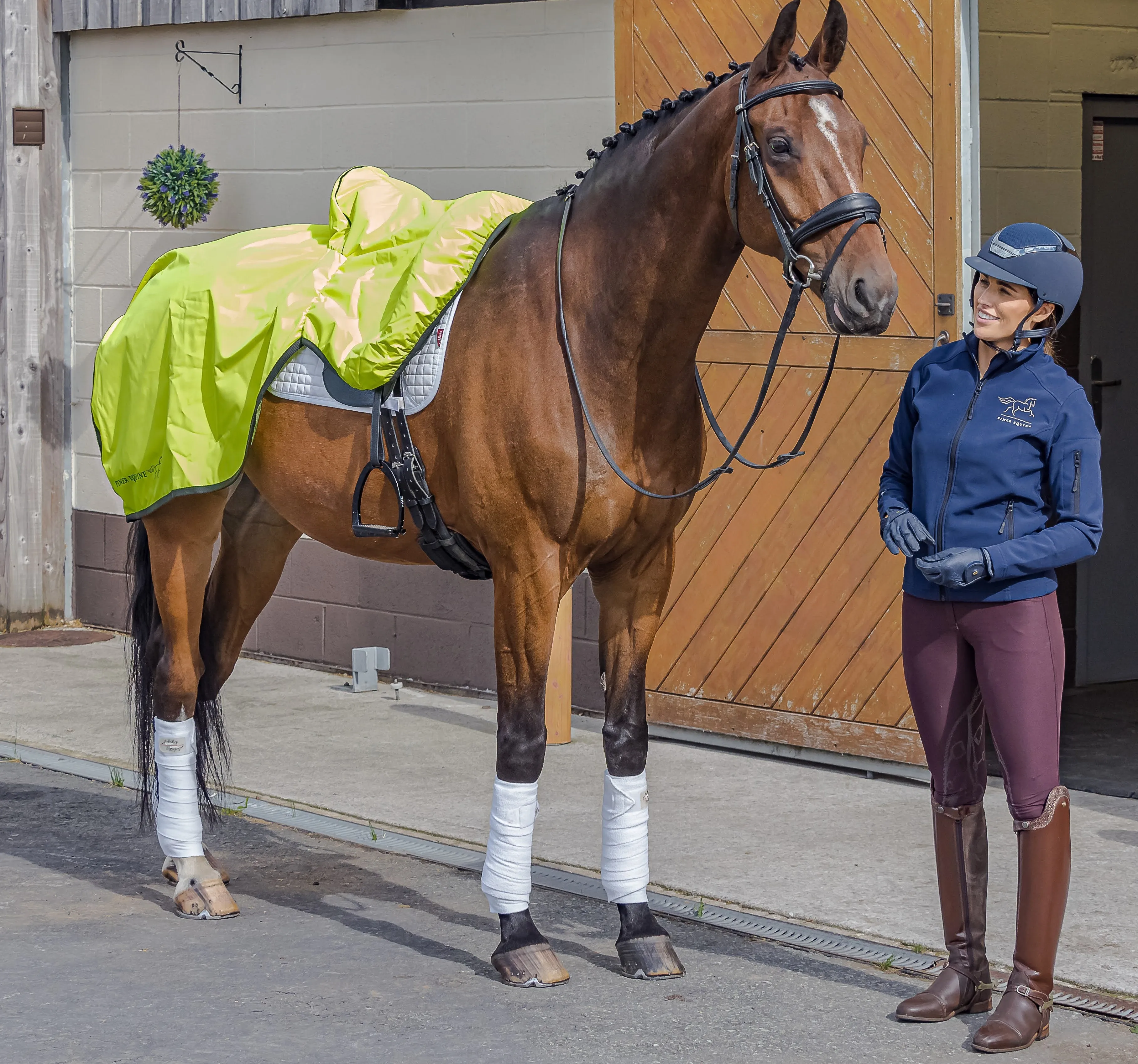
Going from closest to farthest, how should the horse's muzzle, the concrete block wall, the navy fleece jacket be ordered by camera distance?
the horse's muzzle
the navy fleece jacket
the concrete block wall

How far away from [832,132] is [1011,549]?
99 centimetres

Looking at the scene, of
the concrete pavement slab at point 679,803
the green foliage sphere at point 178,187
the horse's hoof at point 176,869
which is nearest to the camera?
the concrete pavement slab at point 679,803

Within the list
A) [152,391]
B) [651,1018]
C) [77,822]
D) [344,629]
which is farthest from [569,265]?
[344,629]

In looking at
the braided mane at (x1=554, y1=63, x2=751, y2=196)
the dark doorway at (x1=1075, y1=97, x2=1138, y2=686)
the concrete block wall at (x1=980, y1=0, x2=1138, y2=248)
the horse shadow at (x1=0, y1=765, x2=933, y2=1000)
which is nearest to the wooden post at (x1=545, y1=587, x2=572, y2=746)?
the horse shadow at (x1=0, y1=765, x2=933, y2=1000)

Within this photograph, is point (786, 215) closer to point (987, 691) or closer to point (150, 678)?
point (987, 691)

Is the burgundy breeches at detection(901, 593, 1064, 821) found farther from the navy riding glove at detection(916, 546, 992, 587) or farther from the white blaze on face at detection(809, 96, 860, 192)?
the white blaze on face at detection(809, 96, 860, 192)

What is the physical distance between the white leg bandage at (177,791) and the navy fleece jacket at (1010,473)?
2219mm

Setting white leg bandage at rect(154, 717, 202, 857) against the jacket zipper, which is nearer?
the jacket zipper

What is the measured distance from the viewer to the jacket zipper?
12.8 feet

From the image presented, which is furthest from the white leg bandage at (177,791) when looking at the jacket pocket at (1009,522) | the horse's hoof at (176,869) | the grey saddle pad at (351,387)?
the jacket pocket at (1009,522)

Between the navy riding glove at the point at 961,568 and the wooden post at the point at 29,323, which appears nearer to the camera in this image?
the navy riding glove at the point at 961,568

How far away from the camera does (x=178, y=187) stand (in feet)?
26.8

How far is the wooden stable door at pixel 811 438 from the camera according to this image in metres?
6.08

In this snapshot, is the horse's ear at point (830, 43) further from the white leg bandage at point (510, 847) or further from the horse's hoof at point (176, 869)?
the horse's hoof at point (176, 869)
